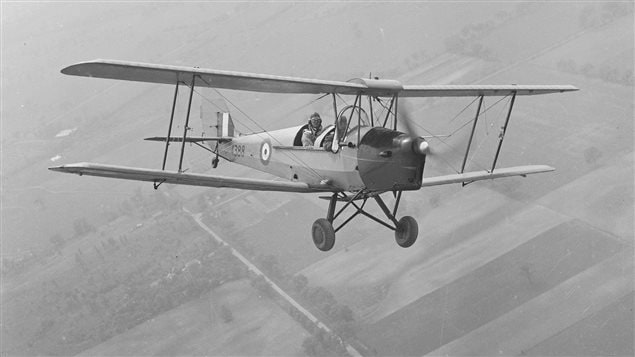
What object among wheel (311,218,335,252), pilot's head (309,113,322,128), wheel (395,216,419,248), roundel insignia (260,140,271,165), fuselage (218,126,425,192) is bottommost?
wheel (395,216,419,248)

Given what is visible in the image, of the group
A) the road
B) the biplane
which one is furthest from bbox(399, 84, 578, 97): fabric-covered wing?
the road

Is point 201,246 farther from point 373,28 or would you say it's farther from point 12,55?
point 12,55

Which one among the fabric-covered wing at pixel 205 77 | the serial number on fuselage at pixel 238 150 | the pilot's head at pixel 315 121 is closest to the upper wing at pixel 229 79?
the fabric-covered wing at pixel 205 77

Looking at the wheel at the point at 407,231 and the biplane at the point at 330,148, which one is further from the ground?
the biplane at the point at 330,148

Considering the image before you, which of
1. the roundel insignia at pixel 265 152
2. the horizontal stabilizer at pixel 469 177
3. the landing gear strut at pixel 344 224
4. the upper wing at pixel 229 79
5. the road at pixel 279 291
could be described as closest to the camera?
the upper wing at pixel 229 79

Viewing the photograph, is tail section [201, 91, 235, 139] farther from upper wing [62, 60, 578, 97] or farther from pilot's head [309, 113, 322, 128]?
pilot's head [309, 113, 322, 128]

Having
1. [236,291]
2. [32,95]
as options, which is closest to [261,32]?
[32,95]

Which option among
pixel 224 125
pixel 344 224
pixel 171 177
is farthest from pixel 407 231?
pixel 224 125

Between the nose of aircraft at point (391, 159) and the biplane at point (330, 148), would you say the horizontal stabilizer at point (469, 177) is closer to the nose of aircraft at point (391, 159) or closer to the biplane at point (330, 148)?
the biplane at point (330, 148)
